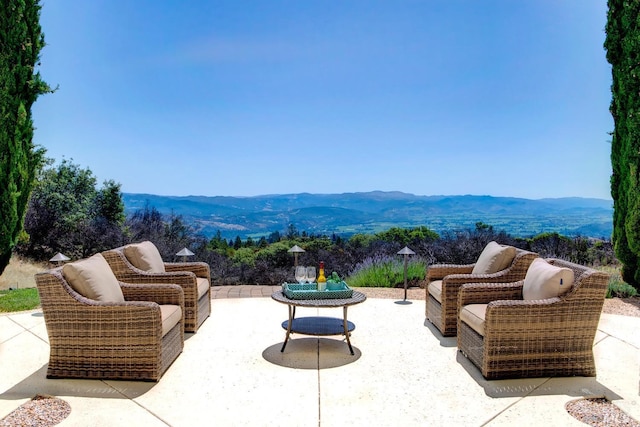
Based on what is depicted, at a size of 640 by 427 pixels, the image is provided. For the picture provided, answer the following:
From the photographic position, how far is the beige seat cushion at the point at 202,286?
5.58 meters

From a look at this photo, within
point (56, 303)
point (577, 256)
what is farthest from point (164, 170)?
point (56, 303)

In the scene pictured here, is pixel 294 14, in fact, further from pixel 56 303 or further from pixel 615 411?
pixel 615 411

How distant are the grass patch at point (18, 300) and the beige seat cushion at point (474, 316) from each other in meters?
5.71

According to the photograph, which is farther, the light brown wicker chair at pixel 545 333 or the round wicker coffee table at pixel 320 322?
the round wicker coffee table at pixel 320 322

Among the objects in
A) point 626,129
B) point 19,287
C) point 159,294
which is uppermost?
point 626,129

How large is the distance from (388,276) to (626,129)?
4.72m

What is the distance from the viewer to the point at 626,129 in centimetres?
778

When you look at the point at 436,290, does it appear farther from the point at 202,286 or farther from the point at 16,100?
the point at 16,100

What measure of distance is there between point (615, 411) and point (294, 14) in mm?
10194

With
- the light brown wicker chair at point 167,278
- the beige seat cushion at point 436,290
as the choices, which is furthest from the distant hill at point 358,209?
the beige seat cushion at point 436,290

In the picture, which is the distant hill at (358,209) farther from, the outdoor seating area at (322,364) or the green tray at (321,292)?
the outdoor seating area at (322,364)

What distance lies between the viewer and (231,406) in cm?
331

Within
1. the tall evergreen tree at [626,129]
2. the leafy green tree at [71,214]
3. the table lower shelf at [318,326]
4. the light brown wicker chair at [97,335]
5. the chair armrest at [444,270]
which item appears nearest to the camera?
the light brown wicker chair at [97,335]

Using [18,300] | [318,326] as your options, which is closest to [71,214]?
[18,300]
